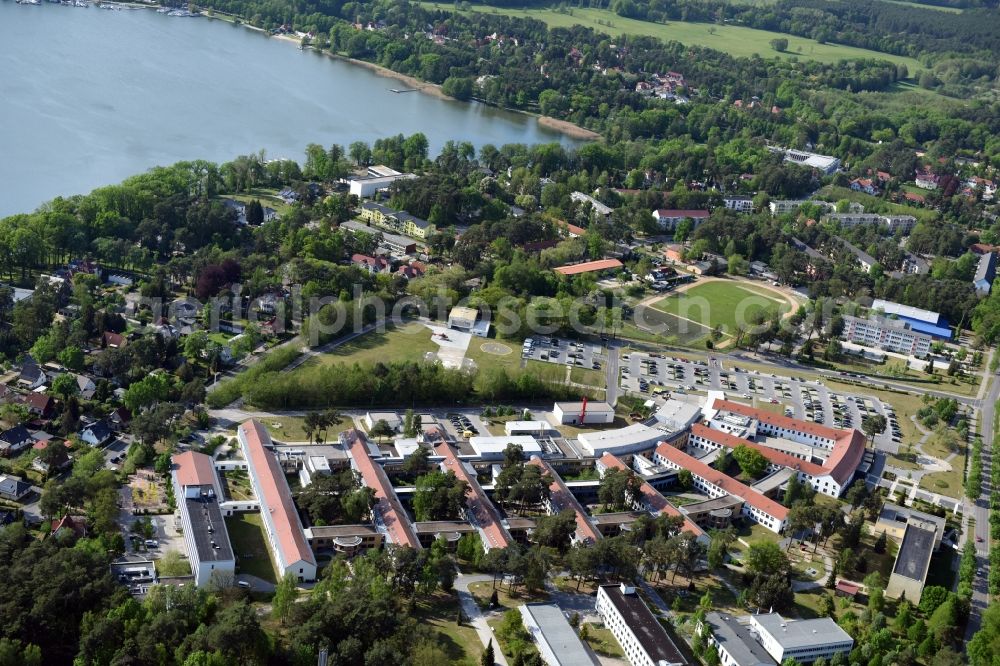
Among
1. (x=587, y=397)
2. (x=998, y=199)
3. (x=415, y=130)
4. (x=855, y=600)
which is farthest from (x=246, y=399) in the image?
(x=998, y=199)

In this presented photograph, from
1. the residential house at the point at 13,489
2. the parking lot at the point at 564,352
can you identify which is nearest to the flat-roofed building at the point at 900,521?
the parking lot at the point at 564,352

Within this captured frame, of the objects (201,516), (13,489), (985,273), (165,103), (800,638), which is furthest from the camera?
(165,103)

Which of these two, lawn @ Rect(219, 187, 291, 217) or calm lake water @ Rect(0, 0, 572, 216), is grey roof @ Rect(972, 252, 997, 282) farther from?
lawn @ Rect(219, 187, 291, 217)

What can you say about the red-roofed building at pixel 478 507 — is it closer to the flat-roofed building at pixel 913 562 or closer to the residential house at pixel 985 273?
the flat-roofed building at pixel 913 562

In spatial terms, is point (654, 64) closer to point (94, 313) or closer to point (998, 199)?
point (998, 199)

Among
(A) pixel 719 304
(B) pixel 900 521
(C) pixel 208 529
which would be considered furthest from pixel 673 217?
(C) pixel 208 529

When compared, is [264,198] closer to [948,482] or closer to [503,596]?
[503,596]
